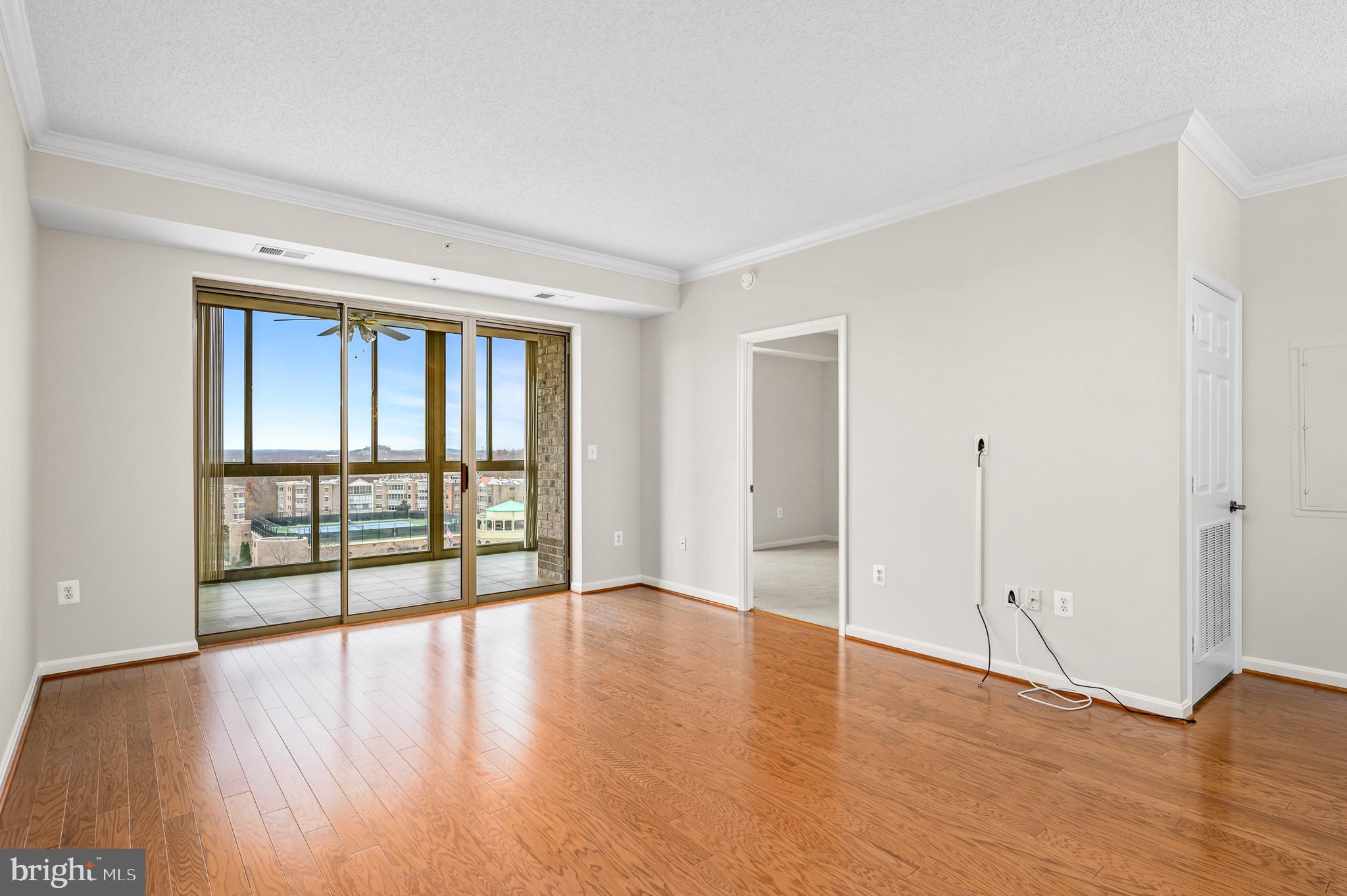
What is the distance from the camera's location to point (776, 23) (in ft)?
7.87

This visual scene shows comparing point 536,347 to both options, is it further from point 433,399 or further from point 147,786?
point 147,786

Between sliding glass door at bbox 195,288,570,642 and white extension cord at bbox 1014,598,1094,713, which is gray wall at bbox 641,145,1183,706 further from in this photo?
sliding glass door at bbox 195,288,570,642

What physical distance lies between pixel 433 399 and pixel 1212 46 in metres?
4.72

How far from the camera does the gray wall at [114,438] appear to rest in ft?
11.8

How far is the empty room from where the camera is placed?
230 cm

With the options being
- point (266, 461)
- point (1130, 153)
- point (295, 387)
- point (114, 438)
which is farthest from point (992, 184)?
point (114, 438)

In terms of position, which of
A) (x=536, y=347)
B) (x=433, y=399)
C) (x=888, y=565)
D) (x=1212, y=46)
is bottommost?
(x=888, y=565)

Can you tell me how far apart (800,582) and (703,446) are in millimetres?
1690

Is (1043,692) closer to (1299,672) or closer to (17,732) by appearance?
(1299,672)

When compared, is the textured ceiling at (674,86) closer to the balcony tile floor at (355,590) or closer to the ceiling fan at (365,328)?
the ceiling fan at (365,328)

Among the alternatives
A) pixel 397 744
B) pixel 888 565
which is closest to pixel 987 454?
pixel 888 565

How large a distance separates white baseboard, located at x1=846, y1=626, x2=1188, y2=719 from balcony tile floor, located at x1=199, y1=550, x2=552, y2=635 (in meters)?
2.73

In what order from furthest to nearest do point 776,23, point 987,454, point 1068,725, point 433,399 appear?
1. point 433,399
2. point 987,454
3. point 1068,725
4. point 776,23

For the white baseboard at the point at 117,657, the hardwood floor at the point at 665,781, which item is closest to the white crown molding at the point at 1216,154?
the hardwood floor at the point at 665,781
